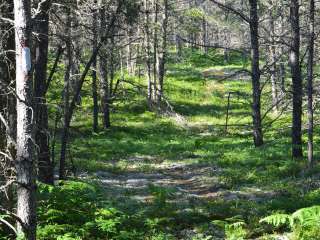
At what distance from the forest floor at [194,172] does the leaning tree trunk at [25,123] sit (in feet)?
10.5

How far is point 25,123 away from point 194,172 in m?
12.8

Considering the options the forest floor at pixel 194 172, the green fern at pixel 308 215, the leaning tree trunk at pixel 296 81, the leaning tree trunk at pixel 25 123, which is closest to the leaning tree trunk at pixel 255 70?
the forest floor at pixel 194 172

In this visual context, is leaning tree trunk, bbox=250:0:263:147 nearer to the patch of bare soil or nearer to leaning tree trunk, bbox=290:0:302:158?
leaning tree trunk, bbox=290:0:302:158

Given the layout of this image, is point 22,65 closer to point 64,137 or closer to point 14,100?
point 14,100

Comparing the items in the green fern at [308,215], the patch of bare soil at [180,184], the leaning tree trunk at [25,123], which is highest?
the leaning tree trunk at [25,123]

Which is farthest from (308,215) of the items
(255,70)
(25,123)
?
(255,70)

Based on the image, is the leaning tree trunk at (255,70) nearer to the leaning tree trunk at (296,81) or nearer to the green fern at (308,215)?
the leaning tree trunk at (296,81)

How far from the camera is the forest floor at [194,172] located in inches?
449

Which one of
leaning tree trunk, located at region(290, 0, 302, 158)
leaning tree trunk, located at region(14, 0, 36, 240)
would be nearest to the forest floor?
leaning tree trunk, located at region(290, 0, 302, 158)

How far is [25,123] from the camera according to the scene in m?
6.50

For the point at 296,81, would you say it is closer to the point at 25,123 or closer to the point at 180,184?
the point at 180,184

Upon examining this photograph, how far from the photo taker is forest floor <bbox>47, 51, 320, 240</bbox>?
37.4ft

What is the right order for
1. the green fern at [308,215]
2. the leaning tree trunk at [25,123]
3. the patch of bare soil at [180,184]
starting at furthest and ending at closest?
the patch of bare soil at [180,184]
the leaning tree trunk at [25,123]
the green fern at [308,215]

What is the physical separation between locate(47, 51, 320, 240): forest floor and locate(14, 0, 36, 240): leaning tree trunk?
3.19 m
